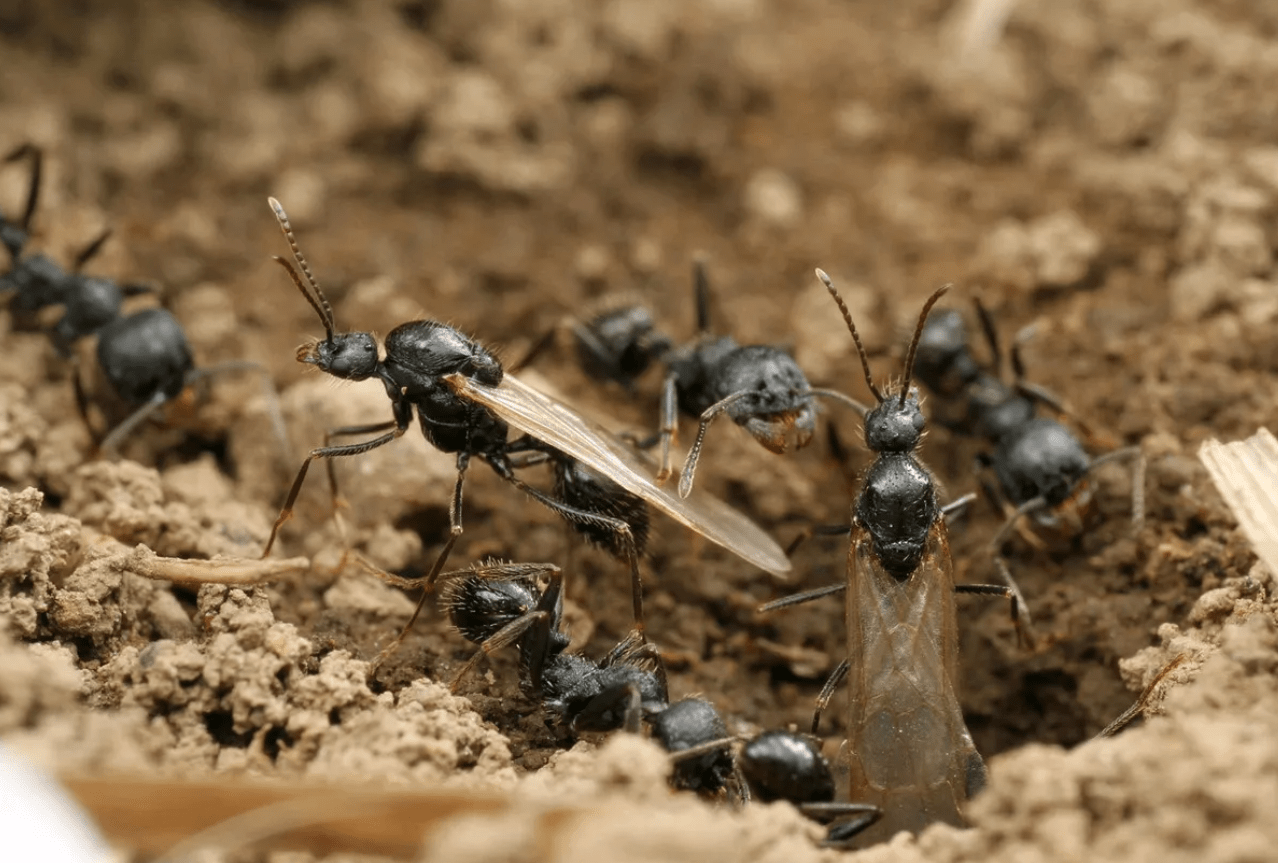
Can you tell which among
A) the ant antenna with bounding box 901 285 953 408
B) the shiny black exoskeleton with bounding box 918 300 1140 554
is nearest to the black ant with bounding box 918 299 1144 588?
the shiny black exoskeleton with bounding box 918 300 1140 554

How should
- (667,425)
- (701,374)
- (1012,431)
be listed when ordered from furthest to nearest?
(701,374) < (1012,431) < (667,425)

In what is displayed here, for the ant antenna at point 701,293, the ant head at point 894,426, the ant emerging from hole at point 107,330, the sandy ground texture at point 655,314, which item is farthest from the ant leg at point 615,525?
the ant antenna at point 701,293

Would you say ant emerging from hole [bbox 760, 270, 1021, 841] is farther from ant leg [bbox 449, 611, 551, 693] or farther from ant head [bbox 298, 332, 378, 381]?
ant head [bbox 298, 332, 378, 381]

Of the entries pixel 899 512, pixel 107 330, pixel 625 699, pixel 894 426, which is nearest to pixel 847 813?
pixel 625 699

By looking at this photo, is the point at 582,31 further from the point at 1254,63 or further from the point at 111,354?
the point at 1254,63

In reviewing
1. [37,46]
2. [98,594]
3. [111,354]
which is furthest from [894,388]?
[37,46]

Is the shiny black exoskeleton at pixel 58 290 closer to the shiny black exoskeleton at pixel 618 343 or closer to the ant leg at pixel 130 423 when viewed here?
the ant leg at pixel 130 423

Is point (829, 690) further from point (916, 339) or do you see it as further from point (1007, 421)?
point (1007, 421)
